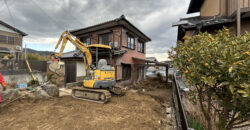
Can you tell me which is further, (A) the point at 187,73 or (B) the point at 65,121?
(B) the point at 65,121

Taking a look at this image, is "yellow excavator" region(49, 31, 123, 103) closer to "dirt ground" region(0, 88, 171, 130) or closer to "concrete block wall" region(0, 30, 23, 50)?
"dirt ground" region(0, 88, 171, 130)

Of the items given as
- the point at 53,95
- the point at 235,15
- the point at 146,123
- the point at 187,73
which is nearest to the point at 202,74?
the point at 187,73

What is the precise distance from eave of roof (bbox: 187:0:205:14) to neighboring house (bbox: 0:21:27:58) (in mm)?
21913

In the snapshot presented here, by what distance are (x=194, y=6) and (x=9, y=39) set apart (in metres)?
25.3

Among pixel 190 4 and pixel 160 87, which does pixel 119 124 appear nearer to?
pixel 160 87

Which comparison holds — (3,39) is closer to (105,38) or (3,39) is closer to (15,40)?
(15,40)

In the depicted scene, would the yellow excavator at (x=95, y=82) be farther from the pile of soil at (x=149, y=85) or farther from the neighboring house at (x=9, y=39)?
the neighboring house at (x=9, y=39)

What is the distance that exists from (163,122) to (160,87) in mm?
7327

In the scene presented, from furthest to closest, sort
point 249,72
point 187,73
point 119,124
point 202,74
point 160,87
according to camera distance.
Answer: point 160,87, point 119,124, point 187,73, point 202,74, point 249,72

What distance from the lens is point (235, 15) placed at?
4266mm

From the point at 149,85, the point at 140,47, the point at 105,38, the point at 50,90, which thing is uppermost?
the point at 105,38

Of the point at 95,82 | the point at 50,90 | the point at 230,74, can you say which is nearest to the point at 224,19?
the point at 230,74

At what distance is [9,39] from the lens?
51.6ft

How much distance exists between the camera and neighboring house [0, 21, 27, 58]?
14802 mm
